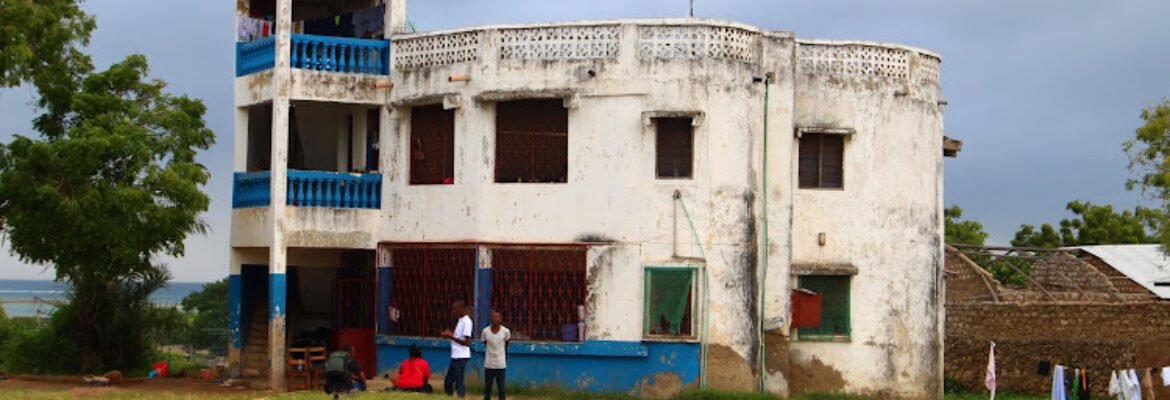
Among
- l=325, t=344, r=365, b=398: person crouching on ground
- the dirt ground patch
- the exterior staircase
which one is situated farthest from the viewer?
the exterior staircase

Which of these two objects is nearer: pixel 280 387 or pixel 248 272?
pixel 280 387

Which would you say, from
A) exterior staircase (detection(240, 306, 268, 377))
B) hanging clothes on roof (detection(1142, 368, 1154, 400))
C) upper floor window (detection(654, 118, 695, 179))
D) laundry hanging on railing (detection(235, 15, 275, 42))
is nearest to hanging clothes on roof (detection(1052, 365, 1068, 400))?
hanging clothes on roof (detection(1142, 368, 1154, 400))

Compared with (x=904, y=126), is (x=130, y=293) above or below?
below

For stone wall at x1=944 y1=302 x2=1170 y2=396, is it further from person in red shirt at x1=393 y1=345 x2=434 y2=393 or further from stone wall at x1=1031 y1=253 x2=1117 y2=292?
person in red shirt at x1=393 y1=345 x2=434 y2=393

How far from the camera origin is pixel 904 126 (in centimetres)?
2400

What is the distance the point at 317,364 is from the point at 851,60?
9.11 meters

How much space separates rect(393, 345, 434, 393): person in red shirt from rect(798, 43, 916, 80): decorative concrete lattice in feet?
22.3

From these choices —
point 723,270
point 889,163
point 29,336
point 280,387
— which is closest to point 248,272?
point 280,387

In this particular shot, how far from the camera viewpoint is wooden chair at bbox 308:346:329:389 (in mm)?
23828

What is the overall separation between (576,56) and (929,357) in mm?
6899

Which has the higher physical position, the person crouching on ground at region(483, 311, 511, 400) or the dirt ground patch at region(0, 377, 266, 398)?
the person crouching on ground at region(483, 311, 511, 400)

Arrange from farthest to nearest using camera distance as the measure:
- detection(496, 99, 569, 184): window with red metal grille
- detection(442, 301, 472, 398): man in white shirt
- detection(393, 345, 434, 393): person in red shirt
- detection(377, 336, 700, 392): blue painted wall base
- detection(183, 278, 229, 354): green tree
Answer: detection(183, 278, 229, 354): green tree, detection(496, 99, 569, 184): window with red metal grille, detection(377, 336, 700, 392): blue painted wall base, detection(393, 345, 434, 393): person in red shirt, detection(442, 301, 472, 398): man in white shirt

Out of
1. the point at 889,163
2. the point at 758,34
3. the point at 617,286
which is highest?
the point at 758,34

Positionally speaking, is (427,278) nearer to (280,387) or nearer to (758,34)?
(280,387)
